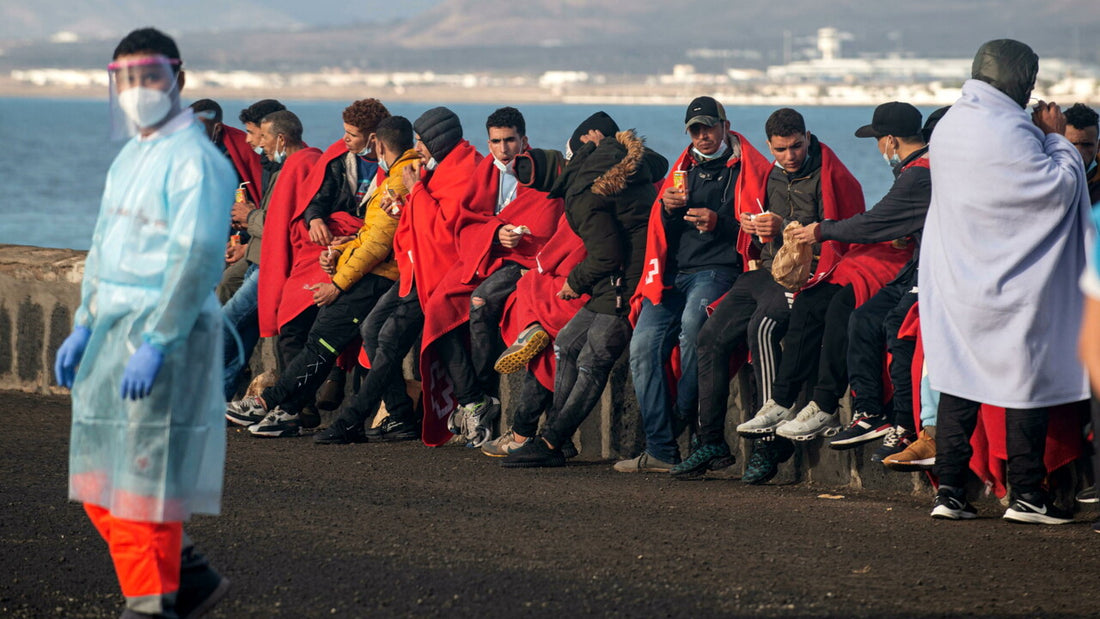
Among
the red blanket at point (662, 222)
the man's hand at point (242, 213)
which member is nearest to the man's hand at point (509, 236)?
the red blanket at point (662, 222)

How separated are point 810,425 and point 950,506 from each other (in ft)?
3.06

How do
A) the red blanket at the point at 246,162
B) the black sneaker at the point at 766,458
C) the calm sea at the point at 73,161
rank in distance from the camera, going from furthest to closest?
1. the calm sea at the point at 73,161
2. the red blanket at the point at 246,162
3. the black sneaker at the point at 766,458

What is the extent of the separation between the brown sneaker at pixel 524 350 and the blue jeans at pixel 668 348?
643 mm

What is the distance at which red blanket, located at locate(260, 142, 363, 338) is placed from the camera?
388 inches

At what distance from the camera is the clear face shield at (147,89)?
489 cm

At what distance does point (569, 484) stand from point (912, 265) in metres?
1.90

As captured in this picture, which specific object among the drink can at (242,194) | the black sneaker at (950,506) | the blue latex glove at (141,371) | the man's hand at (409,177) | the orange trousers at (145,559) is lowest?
the black sneaker at (950,506)

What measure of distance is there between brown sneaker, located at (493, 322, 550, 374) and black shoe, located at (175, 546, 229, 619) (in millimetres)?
3824

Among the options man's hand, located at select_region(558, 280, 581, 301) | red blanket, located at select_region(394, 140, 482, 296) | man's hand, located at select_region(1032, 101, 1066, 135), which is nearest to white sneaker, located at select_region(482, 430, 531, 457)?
man's hand, located at select_region(558, 280, 581, 301)

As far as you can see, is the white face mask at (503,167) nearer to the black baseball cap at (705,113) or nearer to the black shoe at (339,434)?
the black baseball cap at (705,113)

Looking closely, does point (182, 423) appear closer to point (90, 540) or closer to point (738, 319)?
point (90, 540)

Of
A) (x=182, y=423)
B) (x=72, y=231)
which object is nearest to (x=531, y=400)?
(x=182, y=423)

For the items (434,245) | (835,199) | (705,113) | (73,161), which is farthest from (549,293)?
(73,161)

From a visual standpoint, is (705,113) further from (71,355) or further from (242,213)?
(71,355)
